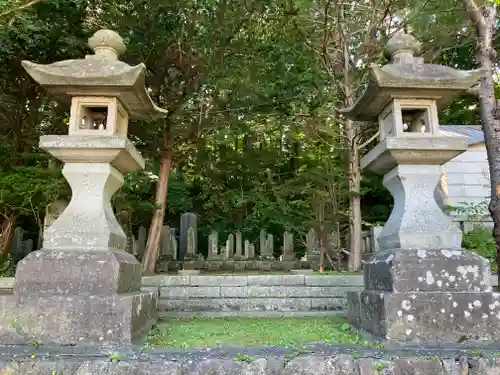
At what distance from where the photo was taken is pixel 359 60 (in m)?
9.05

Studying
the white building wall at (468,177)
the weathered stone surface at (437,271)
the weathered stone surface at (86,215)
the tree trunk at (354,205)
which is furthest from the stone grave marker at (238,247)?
the weathered stone surface at (437,271)

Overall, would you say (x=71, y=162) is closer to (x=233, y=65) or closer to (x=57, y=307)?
(x=57, y=307)

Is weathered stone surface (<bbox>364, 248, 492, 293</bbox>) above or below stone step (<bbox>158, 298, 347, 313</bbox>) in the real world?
above

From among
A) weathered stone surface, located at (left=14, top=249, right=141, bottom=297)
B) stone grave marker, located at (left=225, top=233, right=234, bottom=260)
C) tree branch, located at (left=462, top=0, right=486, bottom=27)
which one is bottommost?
weathered stone surface, located at (left=14, top=249, right=141, bottom=297)

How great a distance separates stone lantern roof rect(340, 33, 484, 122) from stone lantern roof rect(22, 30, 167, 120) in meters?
2.47

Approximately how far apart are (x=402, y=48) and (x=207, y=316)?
430 cm

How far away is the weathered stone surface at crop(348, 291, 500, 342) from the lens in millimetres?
3400

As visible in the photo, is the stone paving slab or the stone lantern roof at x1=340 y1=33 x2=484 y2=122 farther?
the stone lantern roof at x1=340 y1=33 x2=484 y2=122

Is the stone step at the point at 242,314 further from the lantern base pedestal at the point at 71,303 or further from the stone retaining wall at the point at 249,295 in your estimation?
the lantern base pedestal at the point at 71,303

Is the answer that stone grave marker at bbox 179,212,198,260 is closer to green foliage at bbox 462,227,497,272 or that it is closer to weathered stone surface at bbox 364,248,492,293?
green foliage at bbox 462,227,497,272

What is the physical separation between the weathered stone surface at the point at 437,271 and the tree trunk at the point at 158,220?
6.15 meters

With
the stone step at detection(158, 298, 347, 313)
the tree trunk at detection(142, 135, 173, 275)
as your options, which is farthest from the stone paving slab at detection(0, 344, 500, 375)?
the tree trunk at detection(142, 135, 173, 275)

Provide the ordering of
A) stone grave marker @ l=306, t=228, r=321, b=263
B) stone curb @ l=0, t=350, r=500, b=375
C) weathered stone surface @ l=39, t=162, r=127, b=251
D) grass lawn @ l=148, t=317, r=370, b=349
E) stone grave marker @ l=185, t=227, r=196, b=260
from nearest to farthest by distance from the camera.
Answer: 1. stone curb @ l=0, t=350, r=500, b=375
2. grass lawn @ l=148, t=317, r=370, b=349
3. weathered stone surface @ l=39, t=162, r=127, b=251
4. stone grave marker @ l=306, t=228, r=321, b=263
5. stone grave marker @ l=185, t=227, r=196, b=260

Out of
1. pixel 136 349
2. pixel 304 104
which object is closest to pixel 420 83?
pixel 136 349
